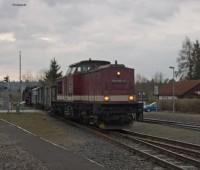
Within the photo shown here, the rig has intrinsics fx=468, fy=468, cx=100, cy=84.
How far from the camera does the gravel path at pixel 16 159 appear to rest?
1228 cm

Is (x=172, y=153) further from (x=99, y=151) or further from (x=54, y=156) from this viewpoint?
(x=54, y=156)

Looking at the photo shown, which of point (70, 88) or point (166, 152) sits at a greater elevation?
point (70, 88)

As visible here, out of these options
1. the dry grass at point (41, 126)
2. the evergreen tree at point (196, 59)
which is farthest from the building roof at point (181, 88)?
the dry grass at point (41, 126)

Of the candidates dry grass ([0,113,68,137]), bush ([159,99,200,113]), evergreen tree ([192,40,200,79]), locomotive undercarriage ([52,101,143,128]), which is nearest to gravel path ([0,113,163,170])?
dry grass ([0,113,68,137])

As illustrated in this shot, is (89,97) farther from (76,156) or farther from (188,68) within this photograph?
(188,68)

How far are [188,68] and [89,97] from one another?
87.1 metres

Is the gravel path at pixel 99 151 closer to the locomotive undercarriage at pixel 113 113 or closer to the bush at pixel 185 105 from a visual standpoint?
the locomotive undercarriage at pixel 113 113

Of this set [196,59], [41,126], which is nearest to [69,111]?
[41,126]

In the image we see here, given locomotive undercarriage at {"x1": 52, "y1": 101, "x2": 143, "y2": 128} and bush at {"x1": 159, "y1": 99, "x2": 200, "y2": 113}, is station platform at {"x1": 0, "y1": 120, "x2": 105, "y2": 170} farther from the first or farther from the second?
bush at {"x1": 159, "y1": 99, "x2": 200, "y2": 113}

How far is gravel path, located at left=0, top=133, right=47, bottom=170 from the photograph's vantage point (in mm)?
12280

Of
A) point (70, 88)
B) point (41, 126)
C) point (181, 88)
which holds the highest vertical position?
point (181, 88)

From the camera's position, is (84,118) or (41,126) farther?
(41,126)

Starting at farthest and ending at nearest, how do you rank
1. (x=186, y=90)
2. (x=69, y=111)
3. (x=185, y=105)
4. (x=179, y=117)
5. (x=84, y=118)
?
(x=186, y=90), (x=185, y=105), (x=179, y=117), (x=69, y=111), (x=84, y=118)

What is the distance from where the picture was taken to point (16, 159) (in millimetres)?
13766
